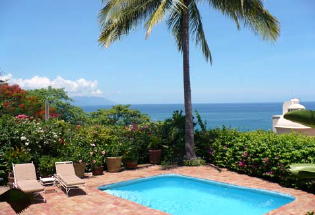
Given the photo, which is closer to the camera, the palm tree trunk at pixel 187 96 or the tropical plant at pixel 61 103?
the palm tree trunk at pixel 187 96

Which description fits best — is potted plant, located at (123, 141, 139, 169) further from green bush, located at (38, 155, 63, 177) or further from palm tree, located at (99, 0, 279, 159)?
green bush, located at (38, 155, 63, 177)

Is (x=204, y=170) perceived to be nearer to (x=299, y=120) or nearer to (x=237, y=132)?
(x=237, y=132)

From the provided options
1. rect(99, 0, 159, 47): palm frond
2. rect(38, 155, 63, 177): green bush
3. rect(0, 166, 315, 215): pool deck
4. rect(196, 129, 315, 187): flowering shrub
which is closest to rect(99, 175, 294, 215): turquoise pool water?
rect(0, 166, 315, 215): pool deck

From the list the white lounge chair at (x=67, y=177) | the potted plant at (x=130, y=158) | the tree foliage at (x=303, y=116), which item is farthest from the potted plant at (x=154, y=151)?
the tree foliage at (x=303, y=116)

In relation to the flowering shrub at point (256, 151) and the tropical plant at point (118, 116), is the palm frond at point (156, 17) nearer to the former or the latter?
the flowering shrub at point (256, 151)

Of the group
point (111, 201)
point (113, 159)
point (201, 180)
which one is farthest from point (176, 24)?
point (111, 201)

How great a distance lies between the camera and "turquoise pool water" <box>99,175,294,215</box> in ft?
29.3

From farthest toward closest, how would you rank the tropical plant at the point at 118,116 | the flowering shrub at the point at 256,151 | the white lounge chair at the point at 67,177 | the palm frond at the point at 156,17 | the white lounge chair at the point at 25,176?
the tropical plant at the point at 118,116, the palm frond at the point at 156,17, the flowering shrub at the point at 256,151, the white lounge chair at the point at 67,177, the white lounge chair at the point at 25,176

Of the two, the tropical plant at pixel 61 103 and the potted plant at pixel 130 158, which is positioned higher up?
the tropical plant at pixel 61 103

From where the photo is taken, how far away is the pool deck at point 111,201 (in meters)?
7.74

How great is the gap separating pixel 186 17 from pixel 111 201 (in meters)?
7.56

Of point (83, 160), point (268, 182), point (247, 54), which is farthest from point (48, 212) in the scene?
point (247, 54)

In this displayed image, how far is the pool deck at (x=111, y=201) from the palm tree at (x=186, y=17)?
2.49 metres

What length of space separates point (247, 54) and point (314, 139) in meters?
31.4
